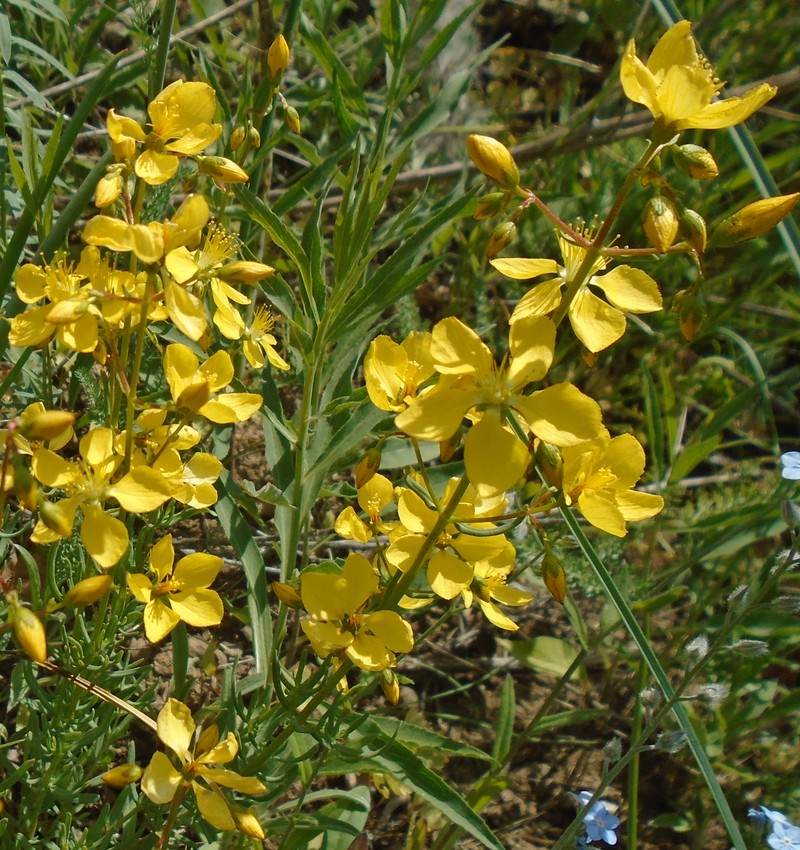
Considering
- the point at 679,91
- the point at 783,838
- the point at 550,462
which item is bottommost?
the point at 783,838

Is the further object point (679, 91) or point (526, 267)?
point (526, 267)

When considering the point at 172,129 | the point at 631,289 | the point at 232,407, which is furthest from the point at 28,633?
the point at 631,289

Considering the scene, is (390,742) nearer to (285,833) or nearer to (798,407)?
(285,833)

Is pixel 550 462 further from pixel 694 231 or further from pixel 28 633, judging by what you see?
pixel 28 633

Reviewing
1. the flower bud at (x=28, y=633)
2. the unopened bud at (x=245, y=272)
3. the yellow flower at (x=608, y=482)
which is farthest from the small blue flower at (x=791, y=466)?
the flower bud at (x=28, y=633)

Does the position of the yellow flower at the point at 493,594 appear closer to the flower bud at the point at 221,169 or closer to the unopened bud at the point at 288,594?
the unopened bud at the point at 288,594

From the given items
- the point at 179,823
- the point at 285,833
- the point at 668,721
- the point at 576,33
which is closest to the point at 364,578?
the point at 179,823
